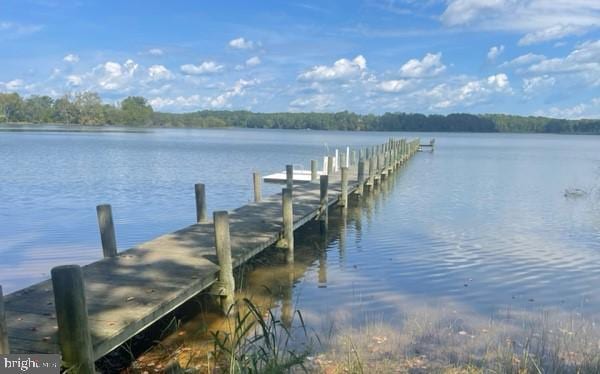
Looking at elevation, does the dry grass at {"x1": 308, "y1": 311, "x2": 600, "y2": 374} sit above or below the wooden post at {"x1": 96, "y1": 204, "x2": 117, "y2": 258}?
below

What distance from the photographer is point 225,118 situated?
180 m

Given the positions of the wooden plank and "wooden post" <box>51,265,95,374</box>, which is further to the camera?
the wooden plank

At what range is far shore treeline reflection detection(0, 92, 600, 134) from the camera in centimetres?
13300

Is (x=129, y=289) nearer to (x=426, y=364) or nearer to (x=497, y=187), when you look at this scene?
(x=426, y=364)

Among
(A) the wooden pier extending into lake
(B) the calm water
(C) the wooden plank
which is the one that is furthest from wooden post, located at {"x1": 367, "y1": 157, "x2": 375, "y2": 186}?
(C) the wooden plank

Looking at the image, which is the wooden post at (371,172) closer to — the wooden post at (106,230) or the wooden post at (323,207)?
the wooden post at (323,207)

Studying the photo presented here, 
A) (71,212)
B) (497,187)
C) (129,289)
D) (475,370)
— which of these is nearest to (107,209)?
(129,289)

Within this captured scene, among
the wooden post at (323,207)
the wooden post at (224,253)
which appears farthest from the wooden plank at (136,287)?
the wooden post at (323,207)

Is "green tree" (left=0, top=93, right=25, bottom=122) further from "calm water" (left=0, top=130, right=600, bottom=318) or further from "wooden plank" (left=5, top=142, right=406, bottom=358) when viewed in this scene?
"wooden plank" (left=5, top=142, right=406, bottom=358)

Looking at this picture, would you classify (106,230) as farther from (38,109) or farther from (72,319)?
(38,109)

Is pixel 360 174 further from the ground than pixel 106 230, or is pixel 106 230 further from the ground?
pixel 106 230

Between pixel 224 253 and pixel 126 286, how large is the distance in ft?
5.09

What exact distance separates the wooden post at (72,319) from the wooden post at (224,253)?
310 centimetres

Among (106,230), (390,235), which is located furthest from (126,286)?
(390,235)
